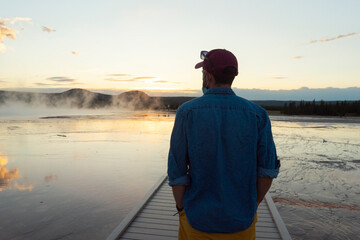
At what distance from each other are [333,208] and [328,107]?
50.8 metres

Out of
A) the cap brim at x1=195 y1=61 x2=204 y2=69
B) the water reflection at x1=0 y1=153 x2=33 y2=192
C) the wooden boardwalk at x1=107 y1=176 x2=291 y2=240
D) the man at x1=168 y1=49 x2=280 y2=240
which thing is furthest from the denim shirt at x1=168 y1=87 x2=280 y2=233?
the water reflection at x1=0 y1=153 x2=33 y2=192

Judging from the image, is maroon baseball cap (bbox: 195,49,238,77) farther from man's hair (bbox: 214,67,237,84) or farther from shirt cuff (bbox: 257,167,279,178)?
shirt cuff (bbox: 257,167,279,178)

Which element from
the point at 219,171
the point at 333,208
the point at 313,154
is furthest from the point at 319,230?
the point at 313,154

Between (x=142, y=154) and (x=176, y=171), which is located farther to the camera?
(x=142, y=154)

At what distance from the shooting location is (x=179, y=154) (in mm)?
1729

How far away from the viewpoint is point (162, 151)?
14984mm

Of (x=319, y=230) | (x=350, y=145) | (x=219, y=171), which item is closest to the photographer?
(x=219, y=171)

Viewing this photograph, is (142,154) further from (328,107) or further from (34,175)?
(328,107)

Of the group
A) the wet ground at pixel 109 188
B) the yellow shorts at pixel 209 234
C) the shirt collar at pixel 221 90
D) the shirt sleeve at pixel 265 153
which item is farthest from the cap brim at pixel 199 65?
the wet ground at pixel 109 188

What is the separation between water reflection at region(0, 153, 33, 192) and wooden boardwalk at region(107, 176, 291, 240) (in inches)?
192

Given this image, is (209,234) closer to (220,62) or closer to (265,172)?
(265,172)

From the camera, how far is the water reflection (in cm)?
850

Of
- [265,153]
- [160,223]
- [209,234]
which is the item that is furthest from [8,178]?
→ [265,153]

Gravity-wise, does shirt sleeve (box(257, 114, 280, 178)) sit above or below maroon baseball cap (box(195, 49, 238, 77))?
below
